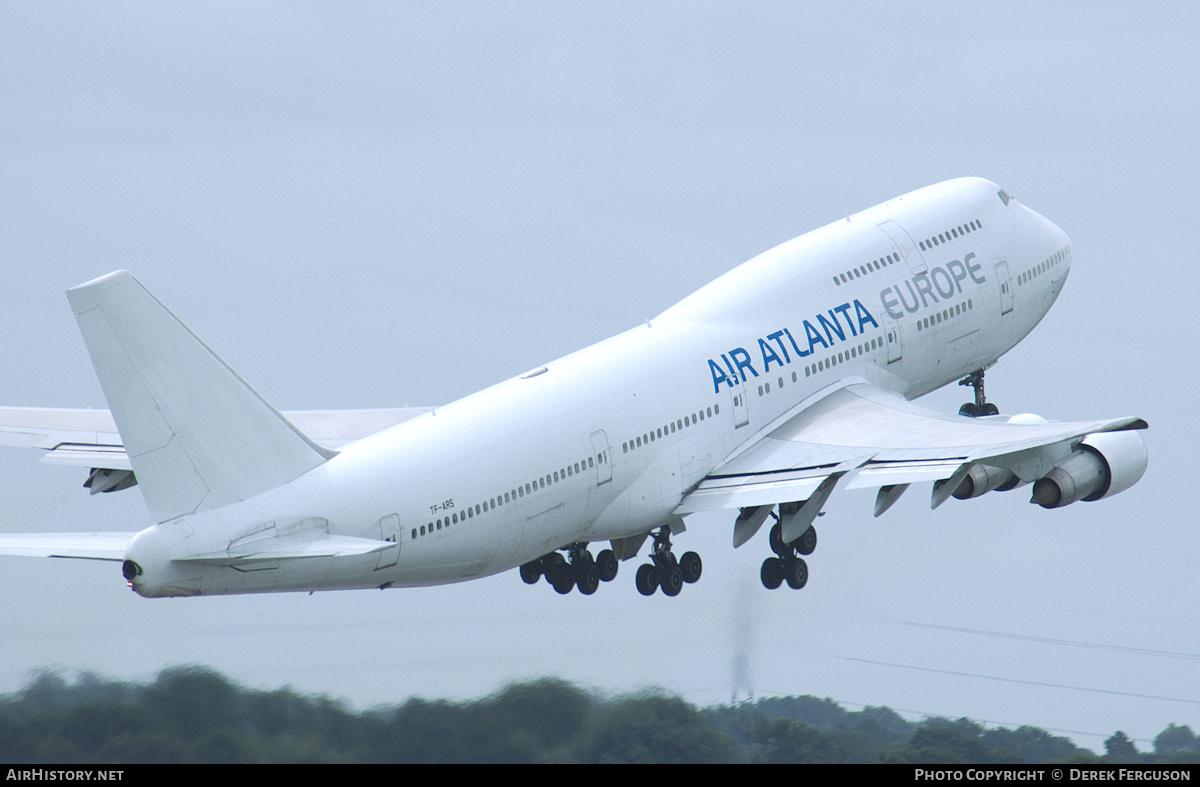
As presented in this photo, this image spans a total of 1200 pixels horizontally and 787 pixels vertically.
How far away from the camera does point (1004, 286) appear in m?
52.1

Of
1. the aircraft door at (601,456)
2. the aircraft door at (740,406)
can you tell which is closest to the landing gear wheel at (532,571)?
the aircraft door at (601,456)

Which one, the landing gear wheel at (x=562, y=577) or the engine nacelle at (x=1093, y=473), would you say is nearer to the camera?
the engine nacelle at (x=1093, y=473)

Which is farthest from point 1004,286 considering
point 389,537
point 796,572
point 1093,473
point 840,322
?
point 389,537

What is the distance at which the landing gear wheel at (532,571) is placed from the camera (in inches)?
1842

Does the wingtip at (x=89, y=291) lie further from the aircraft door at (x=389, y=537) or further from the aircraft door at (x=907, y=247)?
the aircraft door at (x=907, y=247)

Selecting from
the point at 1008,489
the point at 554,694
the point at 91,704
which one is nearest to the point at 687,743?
the point at 554,694

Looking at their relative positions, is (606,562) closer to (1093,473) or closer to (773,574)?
(773,574)

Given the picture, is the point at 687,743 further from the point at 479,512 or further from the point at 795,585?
the point at 479,512

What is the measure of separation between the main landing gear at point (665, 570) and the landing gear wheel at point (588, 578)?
1.01 m

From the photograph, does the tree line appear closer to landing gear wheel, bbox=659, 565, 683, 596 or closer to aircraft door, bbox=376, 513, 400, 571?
landing gear wheel, bbox=659, 565, 683, 596

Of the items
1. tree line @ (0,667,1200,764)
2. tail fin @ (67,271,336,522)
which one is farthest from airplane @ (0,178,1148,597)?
tree line @ (0,667,1200,764)

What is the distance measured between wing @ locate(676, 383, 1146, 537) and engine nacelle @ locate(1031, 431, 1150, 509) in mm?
289

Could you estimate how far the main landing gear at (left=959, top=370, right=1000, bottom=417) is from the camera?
53.8 m

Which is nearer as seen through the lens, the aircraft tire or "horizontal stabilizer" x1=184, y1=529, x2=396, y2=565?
"horizontal stabilizer" x1=184, y1=529, x2=396, y2=565
